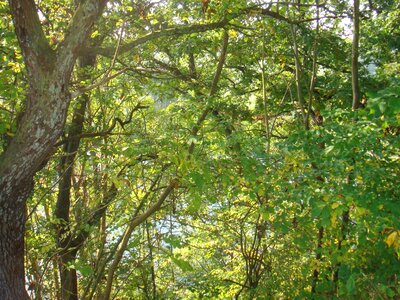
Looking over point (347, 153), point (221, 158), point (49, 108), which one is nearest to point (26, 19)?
point (49, 108)

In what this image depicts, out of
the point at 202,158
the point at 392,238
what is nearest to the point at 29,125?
the point at 202,158

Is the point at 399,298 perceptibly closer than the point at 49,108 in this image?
No

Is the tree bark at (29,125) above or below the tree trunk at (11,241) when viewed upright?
above

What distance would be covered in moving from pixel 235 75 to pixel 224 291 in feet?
16.7

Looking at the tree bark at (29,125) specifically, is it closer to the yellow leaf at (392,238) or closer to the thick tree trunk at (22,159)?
the thick tree trunk at (22,159)

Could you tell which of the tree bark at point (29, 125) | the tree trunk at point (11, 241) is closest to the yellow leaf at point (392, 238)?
the tree bark at point (29, 125)

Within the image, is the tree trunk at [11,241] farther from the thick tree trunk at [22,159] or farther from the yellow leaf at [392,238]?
the yellow leaf at [392,238]

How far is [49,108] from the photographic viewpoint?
313 cm

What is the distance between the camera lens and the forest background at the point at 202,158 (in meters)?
3.12

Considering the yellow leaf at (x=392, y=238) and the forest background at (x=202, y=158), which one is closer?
the yellow leaf at (x=392, y=238)

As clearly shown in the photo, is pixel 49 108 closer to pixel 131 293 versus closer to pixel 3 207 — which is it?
pixel 3 207

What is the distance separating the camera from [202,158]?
13.0ft

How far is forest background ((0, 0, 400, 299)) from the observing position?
3117mm

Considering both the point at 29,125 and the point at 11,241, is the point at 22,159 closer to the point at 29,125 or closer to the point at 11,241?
the point at 29,125
